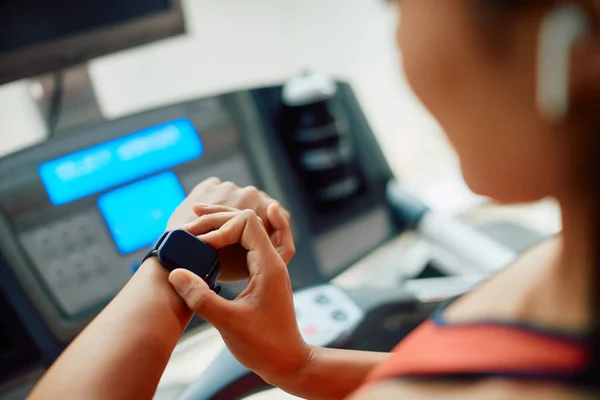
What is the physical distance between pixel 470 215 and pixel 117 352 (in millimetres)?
879

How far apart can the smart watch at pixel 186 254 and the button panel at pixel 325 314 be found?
0.73 feet

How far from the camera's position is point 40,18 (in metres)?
0.75

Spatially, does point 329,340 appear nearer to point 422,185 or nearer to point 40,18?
point 40,18

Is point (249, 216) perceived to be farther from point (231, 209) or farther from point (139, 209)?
point (139, 209)

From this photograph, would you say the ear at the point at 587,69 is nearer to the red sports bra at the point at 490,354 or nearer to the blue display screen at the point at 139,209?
the red sports bra at the point at 490,354

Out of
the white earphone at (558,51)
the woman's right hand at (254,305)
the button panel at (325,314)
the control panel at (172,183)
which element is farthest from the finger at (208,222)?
the white earphone at (558,51)

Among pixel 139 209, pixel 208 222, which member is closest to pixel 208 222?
pixel 208 222

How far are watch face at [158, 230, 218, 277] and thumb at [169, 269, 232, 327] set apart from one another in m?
0.02

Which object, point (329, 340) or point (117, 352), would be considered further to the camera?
point (329, 340)

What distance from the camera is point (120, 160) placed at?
801 millimetres

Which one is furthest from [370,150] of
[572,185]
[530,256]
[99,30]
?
[572,185]

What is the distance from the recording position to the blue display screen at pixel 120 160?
769mm

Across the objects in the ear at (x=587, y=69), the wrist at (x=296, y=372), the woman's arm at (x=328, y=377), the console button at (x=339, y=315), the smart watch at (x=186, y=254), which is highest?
the ear at (x=587, y=69)

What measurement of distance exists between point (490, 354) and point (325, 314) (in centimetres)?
46
